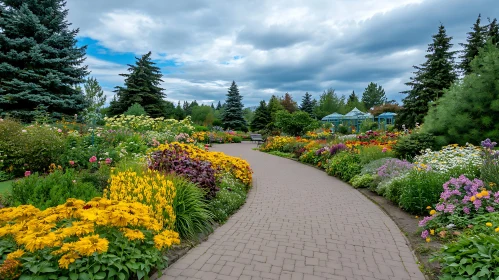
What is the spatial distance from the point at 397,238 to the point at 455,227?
791mm

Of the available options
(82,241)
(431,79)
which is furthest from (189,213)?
(431,79)

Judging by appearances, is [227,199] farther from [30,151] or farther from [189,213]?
[30,151]

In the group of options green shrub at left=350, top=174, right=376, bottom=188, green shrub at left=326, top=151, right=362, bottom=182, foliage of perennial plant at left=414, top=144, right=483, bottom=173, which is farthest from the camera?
green shrub at left=326, top=151, right=362, bottom=182

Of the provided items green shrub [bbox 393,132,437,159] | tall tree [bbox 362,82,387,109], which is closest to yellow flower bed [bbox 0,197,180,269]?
green shrub [bbox 393,132,437,159]

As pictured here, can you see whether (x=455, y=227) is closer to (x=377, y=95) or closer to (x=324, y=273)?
(x=324, y=273)

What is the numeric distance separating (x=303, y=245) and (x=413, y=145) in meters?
7.37

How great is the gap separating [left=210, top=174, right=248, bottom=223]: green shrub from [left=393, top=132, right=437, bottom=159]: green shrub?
5.71 metres

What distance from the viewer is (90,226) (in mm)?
2633

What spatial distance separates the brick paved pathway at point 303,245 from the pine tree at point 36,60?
1567cm

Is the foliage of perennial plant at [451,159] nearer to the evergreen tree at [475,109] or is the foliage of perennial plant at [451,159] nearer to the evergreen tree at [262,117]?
the evergreen tree at [475,109]

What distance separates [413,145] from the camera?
9859 mm

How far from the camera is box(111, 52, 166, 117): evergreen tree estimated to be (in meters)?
33.1

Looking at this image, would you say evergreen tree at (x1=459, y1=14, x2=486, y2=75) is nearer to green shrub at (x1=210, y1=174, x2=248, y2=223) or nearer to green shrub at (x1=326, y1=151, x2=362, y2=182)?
green shrub at (x1=326, y1=151, x2=362, y2=182)

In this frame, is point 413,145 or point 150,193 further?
point 413,145
